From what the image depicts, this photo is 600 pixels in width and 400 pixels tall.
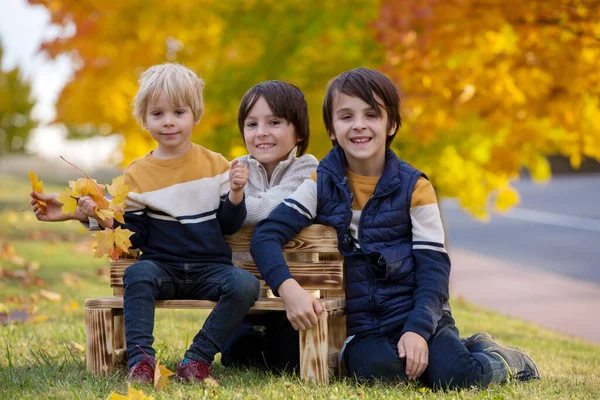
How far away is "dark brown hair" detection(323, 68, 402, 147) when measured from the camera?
343 centimetres

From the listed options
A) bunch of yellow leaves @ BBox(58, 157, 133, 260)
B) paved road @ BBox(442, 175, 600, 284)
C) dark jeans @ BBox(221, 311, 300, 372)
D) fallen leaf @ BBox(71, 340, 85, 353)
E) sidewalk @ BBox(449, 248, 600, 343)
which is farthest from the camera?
paved road @ BBox(442, 175, 600, 284)

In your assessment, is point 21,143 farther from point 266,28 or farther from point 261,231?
point 261,231

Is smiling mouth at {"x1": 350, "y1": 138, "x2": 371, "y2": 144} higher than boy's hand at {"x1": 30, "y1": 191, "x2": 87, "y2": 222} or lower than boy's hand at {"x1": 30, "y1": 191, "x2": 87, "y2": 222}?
higher

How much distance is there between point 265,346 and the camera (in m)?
3.77

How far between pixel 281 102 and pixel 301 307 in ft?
3.41

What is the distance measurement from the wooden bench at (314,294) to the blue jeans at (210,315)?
8 cm

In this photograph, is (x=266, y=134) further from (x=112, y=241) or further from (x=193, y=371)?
(x=193, y=371)

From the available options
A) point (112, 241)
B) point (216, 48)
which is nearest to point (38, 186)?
point (112, 241)

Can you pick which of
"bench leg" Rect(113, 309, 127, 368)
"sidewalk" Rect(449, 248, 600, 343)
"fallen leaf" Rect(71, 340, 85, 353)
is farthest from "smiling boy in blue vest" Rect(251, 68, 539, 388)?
"sidewalk" Rect(449, 248, 600, 343)

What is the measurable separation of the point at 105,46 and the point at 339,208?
8701 mm

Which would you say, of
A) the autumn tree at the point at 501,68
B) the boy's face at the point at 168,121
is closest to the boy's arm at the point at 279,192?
the boy's face at the point at 168,121

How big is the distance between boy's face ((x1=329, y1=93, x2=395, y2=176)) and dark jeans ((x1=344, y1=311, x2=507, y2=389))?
2.50 feet

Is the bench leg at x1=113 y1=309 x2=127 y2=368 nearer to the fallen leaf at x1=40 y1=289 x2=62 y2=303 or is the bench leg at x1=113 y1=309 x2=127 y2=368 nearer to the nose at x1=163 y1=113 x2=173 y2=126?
the nose at x1=163 y1=113 x2=173 y2=126

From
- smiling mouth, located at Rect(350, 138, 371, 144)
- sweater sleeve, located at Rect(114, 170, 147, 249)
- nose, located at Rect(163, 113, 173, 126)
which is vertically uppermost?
nose, located at Rect(163, 113, 173, 126)
